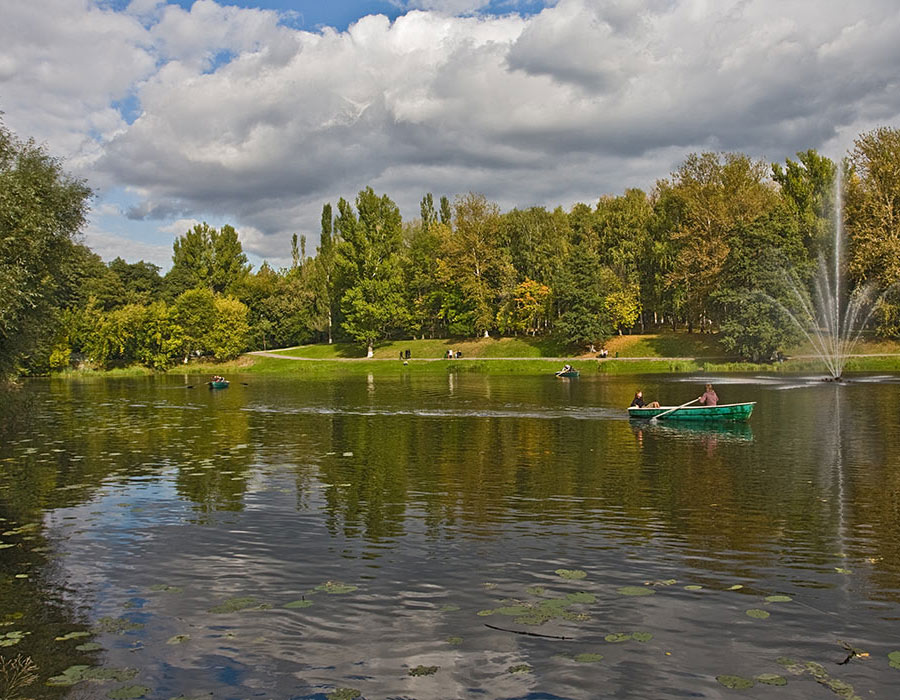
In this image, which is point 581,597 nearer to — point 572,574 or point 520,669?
point 572,574

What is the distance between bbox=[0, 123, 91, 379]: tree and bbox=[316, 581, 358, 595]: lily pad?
2142cm

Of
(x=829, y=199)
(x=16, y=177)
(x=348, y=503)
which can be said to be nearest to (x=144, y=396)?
(x=16, y=177)

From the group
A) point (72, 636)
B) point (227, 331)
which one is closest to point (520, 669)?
point (72, 636)

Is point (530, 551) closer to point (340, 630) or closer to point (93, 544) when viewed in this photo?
point (340, 630)

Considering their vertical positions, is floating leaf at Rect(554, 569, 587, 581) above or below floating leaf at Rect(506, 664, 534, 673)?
above

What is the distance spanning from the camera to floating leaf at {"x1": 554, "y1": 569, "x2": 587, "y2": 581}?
15.4 meters

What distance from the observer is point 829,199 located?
9781cm

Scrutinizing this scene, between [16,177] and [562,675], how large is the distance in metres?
35.9

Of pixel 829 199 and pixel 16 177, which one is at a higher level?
pixel 829 199

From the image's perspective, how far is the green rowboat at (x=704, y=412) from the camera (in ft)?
133

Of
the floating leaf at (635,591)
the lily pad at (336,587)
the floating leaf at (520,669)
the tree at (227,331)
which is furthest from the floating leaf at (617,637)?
the tree at (227,331)

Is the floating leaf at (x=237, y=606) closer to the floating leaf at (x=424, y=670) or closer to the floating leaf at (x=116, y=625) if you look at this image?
the floating leaf at (x=116, y=625)

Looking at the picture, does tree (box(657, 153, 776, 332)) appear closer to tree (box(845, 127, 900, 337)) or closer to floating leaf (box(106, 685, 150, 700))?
tree (box(845, 127, 900, 337))

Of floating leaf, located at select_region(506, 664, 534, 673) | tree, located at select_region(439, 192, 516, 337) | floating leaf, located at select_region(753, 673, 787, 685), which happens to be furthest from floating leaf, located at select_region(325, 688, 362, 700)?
tree, located at select_region(439, 192, 516, 337)
